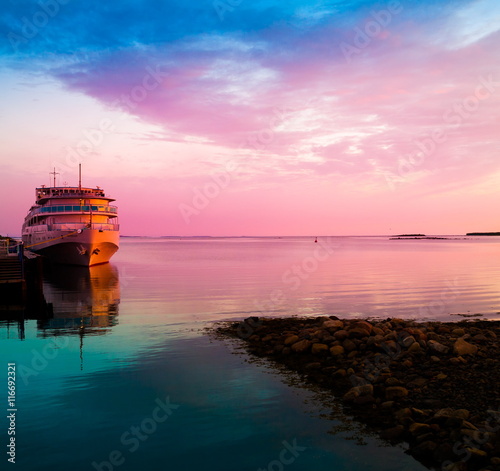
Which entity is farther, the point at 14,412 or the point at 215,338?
the point at 215,338

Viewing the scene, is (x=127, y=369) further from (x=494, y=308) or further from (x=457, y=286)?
(x=457, y=286)

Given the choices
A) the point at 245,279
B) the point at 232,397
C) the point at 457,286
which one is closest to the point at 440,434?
the point at 232,397

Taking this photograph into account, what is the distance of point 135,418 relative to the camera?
9.70m

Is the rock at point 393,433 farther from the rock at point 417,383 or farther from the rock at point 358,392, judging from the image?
the rock at point 417,383

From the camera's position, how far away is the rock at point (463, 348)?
41.7ft

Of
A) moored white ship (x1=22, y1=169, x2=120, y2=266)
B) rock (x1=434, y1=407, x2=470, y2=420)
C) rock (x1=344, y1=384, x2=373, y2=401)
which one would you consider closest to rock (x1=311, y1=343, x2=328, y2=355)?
rock (x1=344, y1=384, x2=373, y2=401)

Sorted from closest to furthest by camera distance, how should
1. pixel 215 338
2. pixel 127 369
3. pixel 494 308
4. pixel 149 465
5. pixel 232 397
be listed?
pixel 149 465 < pixel 232 397 < pixel 127 369 < pixel 215 338 < pixel 494 308

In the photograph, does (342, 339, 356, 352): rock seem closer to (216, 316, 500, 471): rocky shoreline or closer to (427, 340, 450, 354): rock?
(216, 316, 500, 471): rocky shoreline

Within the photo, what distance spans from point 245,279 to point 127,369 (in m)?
29.9

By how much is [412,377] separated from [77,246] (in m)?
47.0

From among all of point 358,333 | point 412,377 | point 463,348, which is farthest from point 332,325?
point 412,377

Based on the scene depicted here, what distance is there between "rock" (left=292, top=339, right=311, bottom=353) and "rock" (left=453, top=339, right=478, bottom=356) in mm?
4495

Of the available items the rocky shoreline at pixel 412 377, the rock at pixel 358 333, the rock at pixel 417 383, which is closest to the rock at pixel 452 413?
the rocky shoreline at pixel 412 377

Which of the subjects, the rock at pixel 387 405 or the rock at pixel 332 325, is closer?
the rock at pixel 387 405
